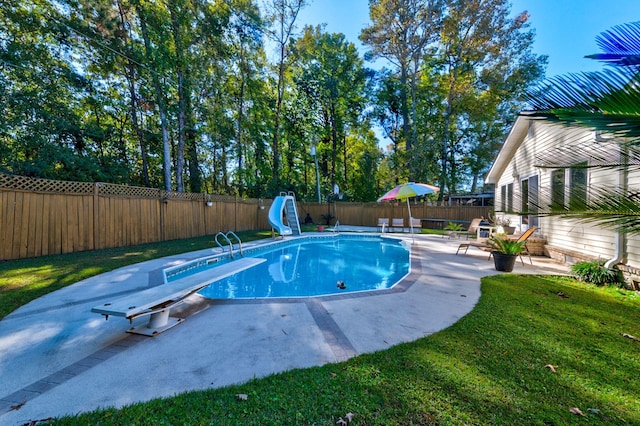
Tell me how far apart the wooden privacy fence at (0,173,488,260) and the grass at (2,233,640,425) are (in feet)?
23.9

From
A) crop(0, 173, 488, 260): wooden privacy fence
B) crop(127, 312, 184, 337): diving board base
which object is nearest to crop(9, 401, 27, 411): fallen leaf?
crop(127, 312, 184, 337): diving board base

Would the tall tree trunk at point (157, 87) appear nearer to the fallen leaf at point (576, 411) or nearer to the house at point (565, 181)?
the house at point (565, 181)

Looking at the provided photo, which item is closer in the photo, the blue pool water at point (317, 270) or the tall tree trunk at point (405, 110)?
the blue pool water at point (317, 270)

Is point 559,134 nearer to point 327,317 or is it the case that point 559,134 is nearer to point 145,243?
point 327,317

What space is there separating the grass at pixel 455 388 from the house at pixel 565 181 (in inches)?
48.6

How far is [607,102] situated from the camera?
157cm

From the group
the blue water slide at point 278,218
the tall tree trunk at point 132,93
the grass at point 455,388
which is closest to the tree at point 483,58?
the blue water slide at point 278,218

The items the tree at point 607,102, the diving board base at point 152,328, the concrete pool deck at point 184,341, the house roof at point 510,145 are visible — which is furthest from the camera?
the house roof at point 510,145

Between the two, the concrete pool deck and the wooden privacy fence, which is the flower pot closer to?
the concrete pool deck

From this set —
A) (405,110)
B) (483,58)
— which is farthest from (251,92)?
(483,58)

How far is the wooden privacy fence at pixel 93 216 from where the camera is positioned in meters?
6.32

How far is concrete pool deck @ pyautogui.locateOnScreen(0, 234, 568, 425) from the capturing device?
2018 mm

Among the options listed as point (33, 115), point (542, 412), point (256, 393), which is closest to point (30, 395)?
point (256, 393)

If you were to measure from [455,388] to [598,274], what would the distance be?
5.01 meters
